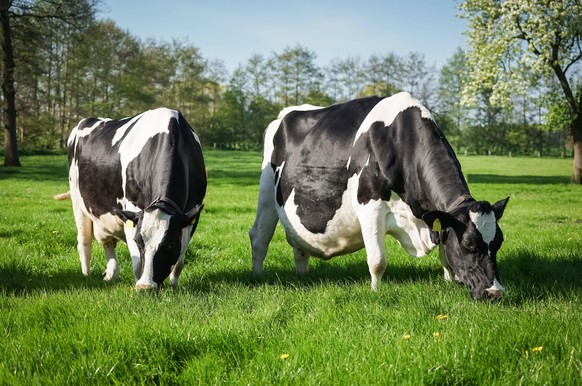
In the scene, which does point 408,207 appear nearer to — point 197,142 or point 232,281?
point 232,281

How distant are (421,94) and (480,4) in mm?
50111

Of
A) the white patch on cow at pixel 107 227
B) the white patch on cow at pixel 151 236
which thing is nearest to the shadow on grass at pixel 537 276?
the white patch on cow at pixel 151 236

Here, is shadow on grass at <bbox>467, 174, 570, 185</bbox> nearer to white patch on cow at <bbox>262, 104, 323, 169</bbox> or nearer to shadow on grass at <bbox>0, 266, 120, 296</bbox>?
white patch on cow at <bbox>262, 104, 323, 169</bbox>

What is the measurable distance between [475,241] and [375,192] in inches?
51.2

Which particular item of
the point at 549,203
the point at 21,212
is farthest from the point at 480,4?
the point at 21,212

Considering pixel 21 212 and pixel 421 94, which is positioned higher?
pixel 421 94

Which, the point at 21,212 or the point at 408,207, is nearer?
the point at 408,207

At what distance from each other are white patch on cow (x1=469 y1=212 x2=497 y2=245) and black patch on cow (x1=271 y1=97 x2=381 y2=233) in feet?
5.83

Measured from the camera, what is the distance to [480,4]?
25953mm

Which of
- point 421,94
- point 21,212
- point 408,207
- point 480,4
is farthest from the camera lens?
A: point 421,94

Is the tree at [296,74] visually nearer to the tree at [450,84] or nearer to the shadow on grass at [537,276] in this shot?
the tree at [450,84]

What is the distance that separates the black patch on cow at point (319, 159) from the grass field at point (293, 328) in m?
0.97

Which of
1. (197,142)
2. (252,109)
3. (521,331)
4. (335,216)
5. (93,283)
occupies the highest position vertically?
(252,109)

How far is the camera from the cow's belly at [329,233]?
6370 millimetres
